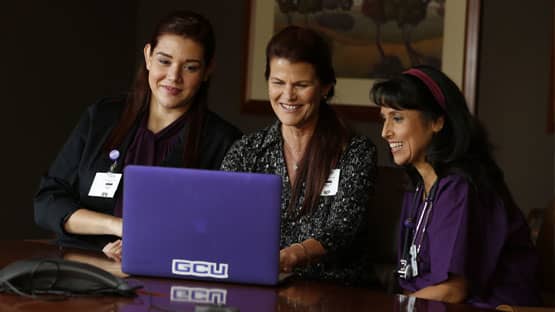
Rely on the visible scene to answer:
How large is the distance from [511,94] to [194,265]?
293cm

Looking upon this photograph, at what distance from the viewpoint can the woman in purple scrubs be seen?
109 inches

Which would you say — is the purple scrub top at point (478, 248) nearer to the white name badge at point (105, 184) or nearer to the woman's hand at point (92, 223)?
the woman's hand at point (92, 223)

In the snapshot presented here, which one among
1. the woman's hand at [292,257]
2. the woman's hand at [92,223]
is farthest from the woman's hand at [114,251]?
the woman's hand at [292,257]

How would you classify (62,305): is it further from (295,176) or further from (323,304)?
(295,176)

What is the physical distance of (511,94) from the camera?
191 inches

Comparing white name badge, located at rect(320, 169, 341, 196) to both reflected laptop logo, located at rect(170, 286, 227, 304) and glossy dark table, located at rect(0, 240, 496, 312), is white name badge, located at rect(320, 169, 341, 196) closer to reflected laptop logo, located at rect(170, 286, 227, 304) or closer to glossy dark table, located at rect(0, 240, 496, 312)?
glossy dark table, located at rect(0, 240, 496, 312)

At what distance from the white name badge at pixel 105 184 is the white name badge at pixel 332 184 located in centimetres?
Result: 81

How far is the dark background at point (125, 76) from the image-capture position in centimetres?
477

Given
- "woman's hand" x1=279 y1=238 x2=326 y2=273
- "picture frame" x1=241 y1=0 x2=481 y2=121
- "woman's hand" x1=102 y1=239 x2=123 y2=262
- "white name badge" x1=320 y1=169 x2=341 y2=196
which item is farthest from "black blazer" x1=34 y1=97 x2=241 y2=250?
"picture frame" x1=241 y1=0 x2=481 y2=121

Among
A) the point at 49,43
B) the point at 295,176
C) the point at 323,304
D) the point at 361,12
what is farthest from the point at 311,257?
the point at 49,43

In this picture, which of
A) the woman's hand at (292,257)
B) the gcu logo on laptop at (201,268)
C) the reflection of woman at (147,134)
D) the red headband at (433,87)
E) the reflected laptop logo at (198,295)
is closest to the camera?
the reflected laptop logo at (198,295)

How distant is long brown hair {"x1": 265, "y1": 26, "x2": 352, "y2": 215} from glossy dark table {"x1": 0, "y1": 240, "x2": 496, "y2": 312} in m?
0.64

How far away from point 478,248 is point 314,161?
0.67 m

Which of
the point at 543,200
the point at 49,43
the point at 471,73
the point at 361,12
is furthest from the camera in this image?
the point at 49,43
